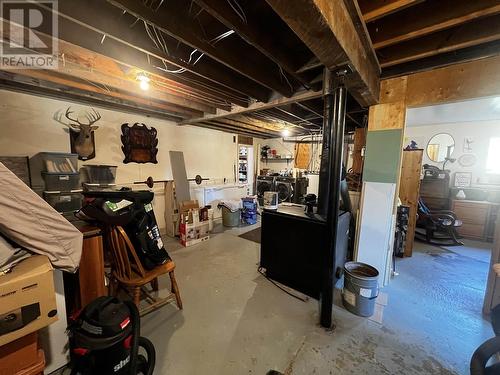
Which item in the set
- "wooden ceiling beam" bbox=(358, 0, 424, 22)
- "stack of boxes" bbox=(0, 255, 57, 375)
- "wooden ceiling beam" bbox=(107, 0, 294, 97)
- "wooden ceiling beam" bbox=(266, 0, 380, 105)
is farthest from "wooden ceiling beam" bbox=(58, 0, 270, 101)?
"stack of boxes" bbox=(0, 255, 57, 375)

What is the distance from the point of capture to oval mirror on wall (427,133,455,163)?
15.2 feet

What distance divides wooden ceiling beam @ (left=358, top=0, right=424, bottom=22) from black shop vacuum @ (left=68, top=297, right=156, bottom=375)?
8.25 feet

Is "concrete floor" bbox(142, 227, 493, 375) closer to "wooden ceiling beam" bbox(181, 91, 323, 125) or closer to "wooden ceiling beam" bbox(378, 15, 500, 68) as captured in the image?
"wooden ceiling beam" bbox(181, 91, 323, 125)

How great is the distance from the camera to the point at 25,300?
922 millimetres

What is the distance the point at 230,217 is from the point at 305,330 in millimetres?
3020

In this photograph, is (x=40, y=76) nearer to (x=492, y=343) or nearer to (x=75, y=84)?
(x=75, y=84)

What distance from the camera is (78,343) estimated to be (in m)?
1.02

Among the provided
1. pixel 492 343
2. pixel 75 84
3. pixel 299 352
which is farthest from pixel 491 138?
pixel 75 84

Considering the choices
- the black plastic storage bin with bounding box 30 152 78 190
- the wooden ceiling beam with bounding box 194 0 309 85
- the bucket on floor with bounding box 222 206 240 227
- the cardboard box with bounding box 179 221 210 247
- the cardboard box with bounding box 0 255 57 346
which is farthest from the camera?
the bucket on floor with bounding box 222 206 240 227

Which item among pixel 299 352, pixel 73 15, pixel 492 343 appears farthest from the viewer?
pixel 299 352

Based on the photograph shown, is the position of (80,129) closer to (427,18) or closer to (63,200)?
(63,200)

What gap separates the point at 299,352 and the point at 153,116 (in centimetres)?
421

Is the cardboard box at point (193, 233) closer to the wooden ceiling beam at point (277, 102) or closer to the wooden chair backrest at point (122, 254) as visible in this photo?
the wooden chair backrest at point (122, 254)

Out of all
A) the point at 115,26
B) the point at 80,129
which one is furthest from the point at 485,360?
the point at 80,129
